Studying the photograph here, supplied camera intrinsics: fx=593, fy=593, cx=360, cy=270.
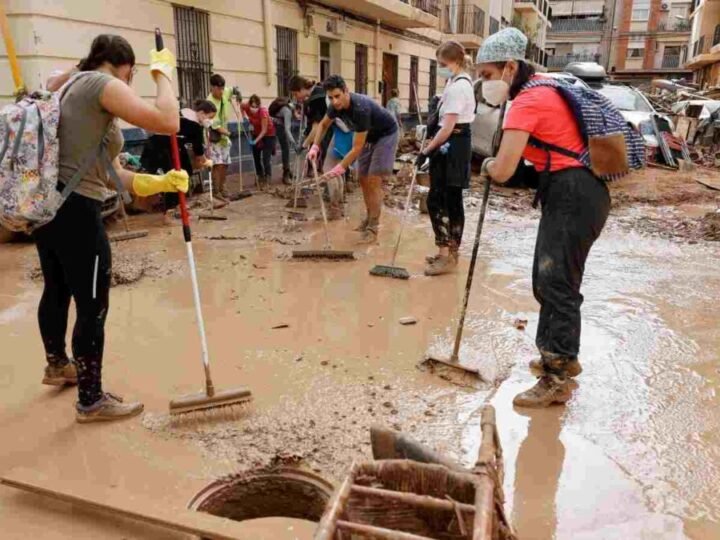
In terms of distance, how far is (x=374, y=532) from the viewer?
1.42 metres

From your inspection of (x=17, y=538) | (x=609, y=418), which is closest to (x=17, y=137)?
(x=17, y=538)

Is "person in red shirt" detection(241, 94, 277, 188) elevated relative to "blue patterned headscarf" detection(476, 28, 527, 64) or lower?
lower

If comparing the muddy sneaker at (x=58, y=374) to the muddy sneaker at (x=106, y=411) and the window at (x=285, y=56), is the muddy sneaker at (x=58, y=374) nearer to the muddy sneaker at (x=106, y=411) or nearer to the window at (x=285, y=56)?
the muddy sneaker at (x=106, y=411)

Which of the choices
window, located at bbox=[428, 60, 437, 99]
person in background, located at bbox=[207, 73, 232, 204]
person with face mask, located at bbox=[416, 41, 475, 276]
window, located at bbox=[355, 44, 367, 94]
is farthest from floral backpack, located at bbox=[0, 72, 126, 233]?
window, located at bbox=[428, 60, 437, 99]

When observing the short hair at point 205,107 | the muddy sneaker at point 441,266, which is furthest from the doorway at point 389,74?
the muddy sneaker at point 441,266

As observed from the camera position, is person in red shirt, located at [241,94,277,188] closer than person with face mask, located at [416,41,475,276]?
No

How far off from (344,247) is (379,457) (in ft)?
14.0

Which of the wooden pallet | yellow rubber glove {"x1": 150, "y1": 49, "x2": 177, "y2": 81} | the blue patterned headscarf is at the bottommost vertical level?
the wooden pallet

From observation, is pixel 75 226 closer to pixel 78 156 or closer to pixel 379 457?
pixel 78 156

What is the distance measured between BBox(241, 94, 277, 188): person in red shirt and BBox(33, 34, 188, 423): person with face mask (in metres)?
6.78

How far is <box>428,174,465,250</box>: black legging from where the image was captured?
509cm

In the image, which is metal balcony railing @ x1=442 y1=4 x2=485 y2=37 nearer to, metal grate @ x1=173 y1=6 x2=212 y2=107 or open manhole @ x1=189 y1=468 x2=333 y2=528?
metal grate @ x1=173 y1=6 x2=212 y2=107

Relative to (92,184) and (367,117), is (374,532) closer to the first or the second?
(92,184)

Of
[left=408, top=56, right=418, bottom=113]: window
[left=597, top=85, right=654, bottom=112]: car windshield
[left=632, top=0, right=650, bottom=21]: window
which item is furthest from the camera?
[left=632, top=0, right=650, bottom=21]: window
